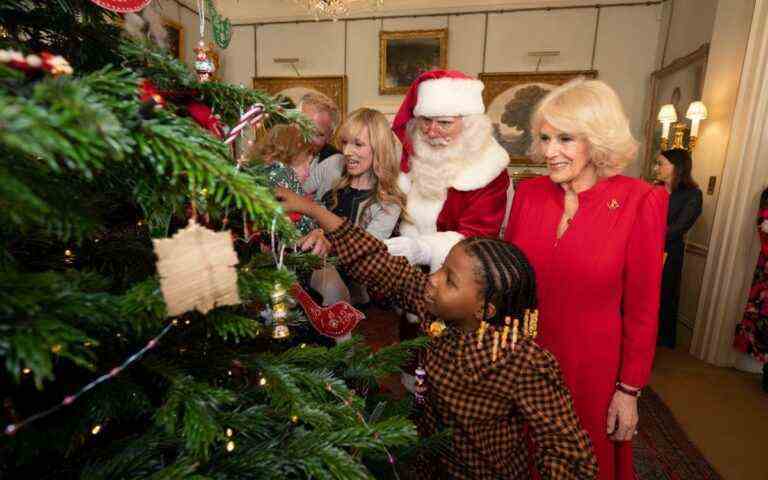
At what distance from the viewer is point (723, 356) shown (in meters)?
3.95

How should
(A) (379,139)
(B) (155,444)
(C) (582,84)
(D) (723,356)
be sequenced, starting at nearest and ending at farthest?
(B) (155,444), (C) (582,84), (A) (379,139), (D) (723,356)

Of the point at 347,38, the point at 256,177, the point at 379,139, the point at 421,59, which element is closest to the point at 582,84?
the point at 379,139

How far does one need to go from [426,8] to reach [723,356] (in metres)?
6.11

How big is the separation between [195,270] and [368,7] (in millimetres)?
7263

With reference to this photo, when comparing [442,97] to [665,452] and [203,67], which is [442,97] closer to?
[203,67]

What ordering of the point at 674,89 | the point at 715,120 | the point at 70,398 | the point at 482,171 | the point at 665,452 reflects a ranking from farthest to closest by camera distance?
the point at 674,89
the point at 715,120
the point at 665,452
the point at 482,171
the point at 70,398

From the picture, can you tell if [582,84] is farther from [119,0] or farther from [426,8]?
[426,8]

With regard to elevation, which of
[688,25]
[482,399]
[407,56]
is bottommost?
[482,399]

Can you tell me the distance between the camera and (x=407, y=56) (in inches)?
263

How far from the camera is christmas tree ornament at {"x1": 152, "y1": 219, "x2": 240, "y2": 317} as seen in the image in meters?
0.48

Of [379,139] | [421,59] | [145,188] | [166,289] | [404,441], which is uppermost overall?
[421,59]

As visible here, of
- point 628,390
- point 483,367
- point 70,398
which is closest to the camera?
point 70,398

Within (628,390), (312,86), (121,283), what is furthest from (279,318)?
(312,86)

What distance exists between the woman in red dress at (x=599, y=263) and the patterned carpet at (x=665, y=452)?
128 centimetres
